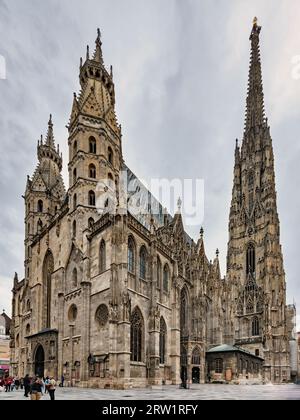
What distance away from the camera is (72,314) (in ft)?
137

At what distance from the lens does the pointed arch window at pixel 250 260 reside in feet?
303

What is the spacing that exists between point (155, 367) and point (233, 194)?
67.5 m

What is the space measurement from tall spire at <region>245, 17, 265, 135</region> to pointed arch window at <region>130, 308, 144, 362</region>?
3039 inches

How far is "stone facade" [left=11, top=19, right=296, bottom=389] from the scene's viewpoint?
3716 centimetres

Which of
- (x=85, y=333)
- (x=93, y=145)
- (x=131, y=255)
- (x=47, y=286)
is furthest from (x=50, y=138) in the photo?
(x=85, y=333)

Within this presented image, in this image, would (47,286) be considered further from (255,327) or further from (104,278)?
(255,327)

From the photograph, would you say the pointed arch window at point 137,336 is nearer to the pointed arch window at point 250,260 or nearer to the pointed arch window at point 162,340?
the pointed arch window at point 162,340

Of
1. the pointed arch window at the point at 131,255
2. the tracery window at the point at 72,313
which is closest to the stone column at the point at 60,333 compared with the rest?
the tracery window at the point at 72,313

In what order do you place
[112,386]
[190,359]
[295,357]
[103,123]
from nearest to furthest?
1. [112,386]
2. [103,123]
3. [190,359]
4. [295,357]

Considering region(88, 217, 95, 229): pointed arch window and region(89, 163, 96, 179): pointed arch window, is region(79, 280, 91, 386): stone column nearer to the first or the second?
region(88, 217, 95, 229): pointed arch window

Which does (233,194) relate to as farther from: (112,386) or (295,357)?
(112,386)

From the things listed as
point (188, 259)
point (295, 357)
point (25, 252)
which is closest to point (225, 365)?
point (188, 259)

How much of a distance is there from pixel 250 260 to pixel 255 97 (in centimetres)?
4313

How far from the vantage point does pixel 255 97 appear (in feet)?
350
